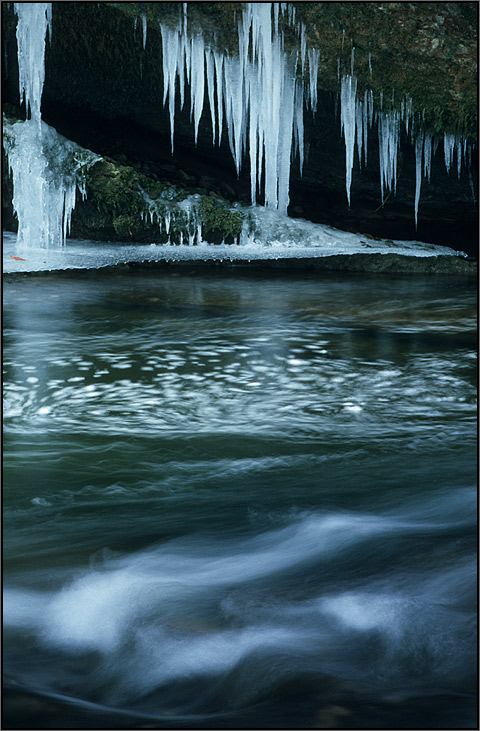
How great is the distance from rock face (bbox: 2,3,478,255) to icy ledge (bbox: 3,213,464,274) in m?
0.27

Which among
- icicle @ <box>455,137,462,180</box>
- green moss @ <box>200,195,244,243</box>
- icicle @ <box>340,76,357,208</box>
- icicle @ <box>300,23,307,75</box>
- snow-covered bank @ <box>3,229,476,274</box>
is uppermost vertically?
icicle @ <box>300,23,307,75</box>

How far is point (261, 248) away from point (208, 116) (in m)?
1.94

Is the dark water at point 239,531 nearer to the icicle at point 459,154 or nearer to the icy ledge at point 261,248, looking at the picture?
the icy ledge at point 261,248

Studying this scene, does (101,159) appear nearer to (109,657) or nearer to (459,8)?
(459,8)

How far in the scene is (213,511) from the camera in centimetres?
321

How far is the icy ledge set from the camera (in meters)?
9.46

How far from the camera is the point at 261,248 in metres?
9.73

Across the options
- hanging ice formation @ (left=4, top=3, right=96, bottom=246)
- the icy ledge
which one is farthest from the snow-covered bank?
hanging ice formation @ (left=4, top=3, right=96, bottom=246)

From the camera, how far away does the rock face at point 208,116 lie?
7.89 metres

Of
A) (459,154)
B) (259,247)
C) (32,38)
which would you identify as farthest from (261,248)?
(32,38)

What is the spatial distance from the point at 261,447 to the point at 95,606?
1.48m

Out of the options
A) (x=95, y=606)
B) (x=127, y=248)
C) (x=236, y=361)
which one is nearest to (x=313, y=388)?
(x=236, y=361)

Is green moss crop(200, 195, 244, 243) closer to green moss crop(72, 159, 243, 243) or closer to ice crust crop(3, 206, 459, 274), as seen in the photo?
green moss crop(72, 159, 243, 243)

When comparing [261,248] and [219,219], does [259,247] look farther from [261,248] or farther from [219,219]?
[219,219]
